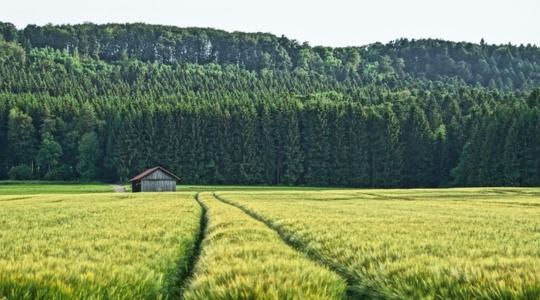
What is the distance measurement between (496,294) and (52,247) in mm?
10677

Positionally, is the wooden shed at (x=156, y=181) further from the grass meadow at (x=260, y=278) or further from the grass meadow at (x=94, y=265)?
the grass meadow at (x=260, y=278)

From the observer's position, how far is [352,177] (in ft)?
462

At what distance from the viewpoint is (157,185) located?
11112cm

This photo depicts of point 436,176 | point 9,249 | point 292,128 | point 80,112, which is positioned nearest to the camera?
point 9,249

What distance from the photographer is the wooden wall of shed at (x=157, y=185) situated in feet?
364

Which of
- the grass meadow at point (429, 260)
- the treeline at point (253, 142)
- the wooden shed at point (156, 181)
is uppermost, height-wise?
the treeline at point (253, 142)

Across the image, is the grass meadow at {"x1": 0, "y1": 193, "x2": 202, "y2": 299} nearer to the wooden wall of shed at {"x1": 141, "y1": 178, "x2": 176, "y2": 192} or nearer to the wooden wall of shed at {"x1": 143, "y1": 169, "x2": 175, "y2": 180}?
the wooden wall of shed at {"x1": 141, "y1": 178, "x2": 176, "y2": 192}

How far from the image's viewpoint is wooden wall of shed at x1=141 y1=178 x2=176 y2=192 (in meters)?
111

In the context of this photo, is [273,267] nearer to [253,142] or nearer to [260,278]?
[260,278]

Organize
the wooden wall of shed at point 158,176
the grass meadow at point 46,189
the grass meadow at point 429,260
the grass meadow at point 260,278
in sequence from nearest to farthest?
1. the grass meadow at point 260,278
2. the grass meadow at point 429,260
3. the grass meadow at point 46,189
4. the wooden wall of shed at point 158,176

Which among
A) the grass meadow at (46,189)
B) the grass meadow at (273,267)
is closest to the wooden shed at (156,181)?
the grass meadow at (46,189)

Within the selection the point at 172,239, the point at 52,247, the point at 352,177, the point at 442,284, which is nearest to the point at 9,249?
the point at 52,247

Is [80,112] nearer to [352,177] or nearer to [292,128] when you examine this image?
[292,128]

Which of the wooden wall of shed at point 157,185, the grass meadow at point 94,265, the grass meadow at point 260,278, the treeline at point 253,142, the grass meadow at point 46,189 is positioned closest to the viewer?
the grass meadow at point 260,278
